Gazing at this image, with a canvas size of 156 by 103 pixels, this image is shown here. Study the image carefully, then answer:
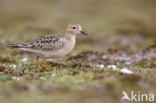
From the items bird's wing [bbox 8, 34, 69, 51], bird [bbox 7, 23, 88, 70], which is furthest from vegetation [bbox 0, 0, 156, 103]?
bird's wing [bbox 8, 34, 69, 51]

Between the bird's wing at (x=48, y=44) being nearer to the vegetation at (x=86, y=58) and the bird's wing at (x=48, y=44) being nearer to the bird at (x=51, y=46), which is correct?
the bird at (x=51, y=46)

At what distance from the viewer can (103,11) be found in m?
35.0

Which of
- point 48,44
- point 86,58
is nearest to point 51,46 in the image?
point 48,44

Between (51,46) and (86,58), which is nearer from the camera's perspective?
(51,46)

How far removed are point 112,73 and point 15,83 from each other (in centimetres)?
376

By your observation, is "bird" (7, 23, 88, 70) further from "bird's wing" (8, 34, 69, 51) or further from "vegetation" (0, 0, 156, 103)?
"vegetation" (0, 0, 156, 103)

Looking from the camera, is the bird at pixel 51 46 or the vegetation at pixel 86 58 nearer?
the vegetation at pixel 86 58

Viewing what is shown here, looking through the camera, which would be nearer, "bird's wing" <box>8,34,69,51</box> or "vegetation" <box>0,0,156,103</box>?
"vegetation" <box>0,0,156,103</box>

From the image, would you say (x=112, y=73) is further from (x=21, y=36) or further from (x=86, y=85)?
(x=21, y=36)

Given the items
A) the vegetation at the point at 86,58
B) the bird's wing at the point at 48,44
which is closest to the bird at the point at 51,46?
the bird's wing at the point at 48,44

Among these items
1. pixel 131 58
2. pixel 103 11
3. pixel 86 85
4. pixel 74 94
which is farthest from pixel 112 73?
pixel 103 11

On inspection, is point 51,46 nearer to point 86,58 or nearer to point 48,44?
point 48,44

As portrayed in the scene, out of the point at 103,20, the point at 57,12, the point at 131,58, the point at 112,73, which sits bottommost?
the point at 112,73

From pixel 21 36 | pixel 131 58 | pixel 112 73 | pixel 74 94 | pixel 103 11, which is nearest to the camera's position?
pixel 74 94
